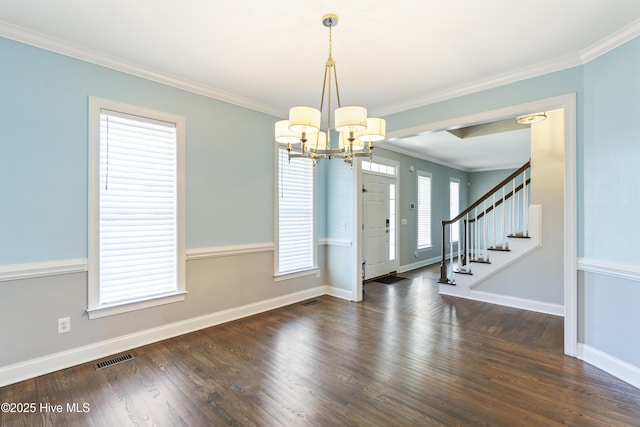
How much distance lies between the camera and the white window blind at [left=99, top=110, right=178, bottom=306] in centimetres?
285

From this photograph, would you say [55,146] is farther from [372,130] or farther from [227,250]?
[372,130]

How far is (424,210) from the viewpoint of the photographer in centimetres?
751

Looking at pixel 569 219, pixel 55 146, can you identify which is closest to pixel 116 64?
pixel 55 146

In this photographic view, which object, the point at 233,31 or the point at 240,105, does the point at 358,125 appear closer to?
the point at 233,31

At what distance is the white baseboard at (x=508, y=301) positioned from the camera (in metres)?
4.03

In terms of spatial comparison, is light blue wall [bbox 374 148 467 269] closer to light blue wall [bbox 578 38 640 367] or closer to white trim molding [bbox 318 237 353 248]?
white trim molding [bbox 318 237 353 248]

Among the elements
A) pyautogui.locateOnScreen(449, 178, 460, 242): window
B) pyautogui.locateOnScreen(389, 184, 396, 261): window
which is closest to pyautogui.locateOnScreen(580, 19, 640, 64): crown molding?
pyautogui.locateOnScreen(389, 184, 396, 261): window

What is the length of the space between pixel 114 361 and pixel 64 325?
52 centimetres

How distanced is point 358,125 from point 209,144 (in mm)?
2163

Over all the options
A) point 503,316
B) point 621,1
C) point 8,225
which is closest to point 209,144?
point 8,225

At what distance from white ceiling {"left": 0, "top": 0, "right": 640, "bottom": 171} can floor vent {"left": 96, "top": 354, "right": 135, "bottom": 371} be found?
2.69 m

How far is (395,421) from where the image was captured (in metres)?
1.96

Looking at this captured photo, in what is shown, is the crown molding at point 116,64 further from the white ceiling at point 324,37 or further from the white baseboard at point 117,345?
A: the white baseboard at point 117,345

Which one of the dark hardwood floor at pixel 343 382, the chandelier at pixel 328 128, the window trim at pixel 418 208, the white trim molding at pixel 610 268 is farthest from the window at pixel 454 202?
the chandelier at pixel 328 128
